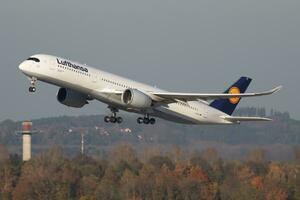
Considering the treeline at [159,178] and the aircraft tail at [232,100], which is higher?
the aircraft tail at [232,100]

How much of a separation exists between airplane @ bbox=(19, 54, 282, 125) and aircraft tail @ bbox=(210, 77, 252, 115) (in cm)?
141

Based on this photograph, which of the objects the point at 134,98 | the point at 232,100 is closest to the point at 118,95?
the point at 134,98

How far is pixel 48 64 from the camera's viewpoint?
197ft

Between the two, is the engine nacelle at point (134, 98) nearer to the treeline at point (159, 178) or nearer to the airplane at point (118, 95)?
the airplane at point (118, 95)

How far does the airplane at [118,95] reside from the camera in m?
60.2

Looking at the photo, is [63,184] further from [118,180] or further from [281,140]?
[281,140]

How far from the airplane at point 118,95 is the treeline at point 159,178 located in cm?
3342

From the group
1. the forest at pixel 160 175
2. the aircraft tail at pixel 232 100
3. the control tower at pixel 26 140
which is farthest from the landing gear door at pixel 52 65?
the control tower at pixel 26 140

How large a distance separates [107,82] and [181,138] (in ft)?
269

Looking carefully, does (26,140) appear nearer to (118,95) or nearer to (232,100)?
(232,100)

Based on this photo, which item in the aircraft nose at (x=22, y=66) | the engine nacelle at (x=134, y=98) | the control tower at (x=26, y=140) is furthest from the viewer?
the control tower at (x=26, y=140)

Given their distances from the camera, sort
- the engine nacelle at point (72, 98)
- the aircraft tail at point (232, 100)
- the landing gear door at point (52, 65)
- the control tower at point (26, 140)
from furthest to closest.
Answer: the control tower at point (26, 140), the aircraft tail at point (232, 100), the engine nacelle at point (72, 98), the landing gear door at point (52, 65)

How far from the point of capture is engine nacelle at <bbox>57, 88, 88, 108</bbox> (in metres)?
65.4

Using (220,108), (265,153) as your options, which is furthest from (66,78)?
(265,153)
